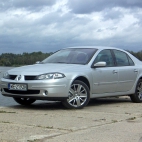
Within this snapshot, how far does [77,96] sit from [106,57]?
1575 mm

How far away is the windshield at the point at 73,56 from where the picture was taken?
9688mm

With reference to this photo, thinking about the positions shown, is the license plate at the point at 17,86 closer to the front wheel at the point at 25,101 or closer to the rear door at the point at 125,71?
the front wheel at the point at 25,101

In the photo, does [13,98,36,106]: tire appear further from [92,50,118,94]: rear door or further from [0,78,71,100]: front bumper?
[92,50,118,94]: rear door

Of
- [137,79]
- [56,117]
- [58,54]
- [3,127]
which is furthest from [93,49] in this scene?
[3,127]

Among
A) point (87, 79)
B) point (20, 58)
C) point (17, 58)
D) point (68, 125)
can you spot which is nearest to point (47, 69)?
point (87, 79)

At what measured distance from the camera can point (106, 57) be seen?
10172mm

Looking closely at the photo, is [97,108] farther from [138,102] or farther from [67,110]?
[138,102]

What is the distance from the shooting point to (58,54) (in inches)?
409

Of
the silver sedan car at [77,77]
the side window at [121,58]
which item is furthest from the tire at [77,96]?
the side window at [121,58]

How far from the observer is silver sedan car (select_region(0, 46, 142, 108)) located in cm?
866

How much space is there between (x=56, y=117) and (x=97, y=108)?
2.00 meters

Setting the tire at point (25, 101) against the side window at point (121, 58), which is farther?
the side window at point (121, 58)

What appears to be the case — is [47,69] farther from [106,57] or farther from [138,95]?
[138,95]

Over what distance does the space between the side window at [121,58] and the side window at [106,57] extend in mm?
227
